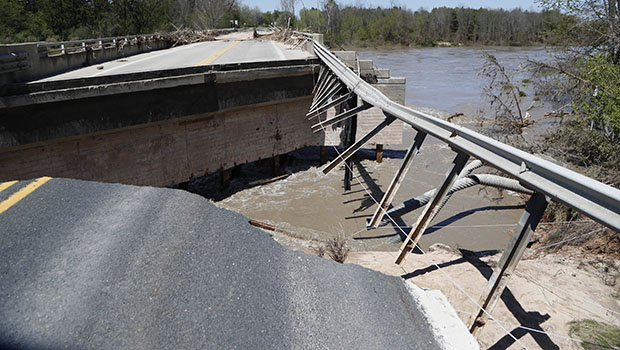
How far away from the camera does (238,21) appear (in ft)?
291

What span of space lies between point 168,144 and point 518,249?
1100 cm

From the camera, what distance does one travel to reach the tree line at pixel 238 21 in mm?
41281

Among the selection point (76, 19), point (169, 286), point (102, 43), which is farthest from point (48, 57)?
point (76, 19)

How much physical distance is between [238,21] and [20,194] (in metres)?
89.9

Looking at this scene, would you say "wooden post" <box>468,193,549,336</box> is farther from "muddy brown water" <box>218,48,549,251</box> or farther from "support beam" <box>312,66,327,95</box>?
"support beam" <box>312,66,327,95</box>

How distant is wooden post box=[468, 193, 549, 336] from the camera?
4383 millimetres

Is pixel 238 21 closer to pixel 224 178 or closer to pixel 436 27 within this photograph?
pixel 436 27

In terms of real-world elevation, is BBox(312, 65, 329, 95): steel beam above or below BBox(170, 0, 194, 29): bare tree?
below

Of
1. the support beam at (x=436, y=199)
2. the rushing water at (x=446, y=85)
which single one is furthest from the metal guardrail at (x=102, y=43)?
the rushing water at (x=446, y=85)

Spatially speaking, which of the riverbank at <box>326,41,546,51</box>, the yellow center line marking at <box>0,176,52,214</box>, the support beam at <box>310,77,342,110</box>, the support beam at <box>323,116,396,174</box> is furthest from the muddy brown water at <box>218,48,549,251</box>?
the riverbank at <box>326,41,546,51</box>

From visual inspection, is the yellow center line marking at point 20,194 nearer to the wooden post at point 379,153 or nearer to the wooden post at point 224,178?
the wooden post at point 224,178

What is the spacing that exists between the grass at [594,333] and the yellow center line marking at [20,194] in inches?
237

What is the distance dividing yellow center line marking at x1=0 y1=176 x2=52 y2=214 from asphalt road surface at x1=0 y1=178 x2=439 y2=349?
0.08 feet

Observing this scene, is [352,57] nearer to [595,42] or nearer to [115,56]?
[595,42]
